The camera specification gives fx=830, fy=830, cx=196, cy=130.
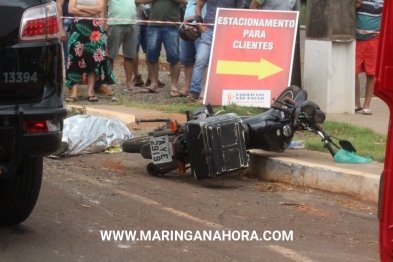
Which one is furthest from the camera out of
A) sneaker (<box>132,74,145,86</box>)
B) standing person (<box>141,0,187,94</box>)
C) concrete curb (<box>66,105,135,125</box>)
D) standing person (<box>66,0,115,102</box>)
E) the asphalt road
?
sneaker (<box>132,74,145,86</box>)

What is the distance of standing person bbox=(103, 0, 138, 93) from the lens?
13.1 meters

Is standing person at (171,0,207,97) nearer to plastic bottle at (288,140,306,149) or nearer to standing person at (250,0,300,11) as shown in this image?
standing person at (250,0,300,11)

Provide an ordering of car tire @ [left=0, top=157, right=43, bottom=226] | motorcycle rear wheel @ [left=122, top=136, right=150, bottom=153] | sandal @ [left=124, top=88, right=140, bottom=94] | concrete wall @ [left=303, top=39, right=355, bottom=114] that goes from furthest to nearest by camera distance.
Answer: sandal @ [left=124, top=88, right=140, bottom=94], concrete wall @ [left=303, top=39, right=355, bottom=114], motorcycle rear wheel @ [left=122, top=136, right=150, bottom=153], car tire @ [left=0, top=157, right=43, bottom=226]

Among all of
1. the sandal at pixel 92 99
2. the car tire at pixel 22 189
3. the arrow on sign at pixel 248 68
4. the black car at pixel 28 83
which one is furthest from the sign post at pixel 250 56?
the black car at pixel 28 83

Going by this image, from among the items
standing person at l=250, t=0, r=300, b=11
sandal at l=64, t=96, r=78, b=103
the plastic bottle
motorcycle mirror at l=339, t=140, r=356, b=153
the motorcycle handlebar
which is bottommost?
sandal at l=64, t=96, r=78, b=103

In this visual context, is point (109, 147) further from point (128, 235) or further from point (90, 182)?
point (128, 235)

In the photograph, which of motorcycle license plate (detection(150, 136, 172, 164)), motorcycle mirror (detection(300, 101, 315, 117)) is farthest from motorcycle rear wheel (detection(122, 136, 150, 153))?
motorcycle mirror (detection(300, 101, 315, 117))

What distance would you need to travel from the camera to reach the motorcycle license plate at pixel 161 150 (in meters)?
7.59

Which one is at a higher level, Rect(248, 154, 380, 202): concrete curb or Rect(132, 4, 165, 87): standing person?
Rect(132, 4, 165, 87): standing person

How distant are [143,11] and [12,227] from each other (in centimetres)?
905

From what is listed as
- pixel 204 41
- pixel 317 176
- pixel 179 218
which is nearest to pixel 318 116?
pixel 317 176

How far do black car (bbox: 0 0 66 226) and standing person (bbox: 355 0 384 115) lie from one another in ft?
22.5

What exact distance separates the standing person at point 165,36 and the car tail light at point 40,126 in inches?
320

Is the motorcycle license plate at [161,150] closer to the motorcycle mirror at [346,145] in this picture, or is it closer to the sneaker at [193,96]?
the motorcycle mirror at [346,145]
